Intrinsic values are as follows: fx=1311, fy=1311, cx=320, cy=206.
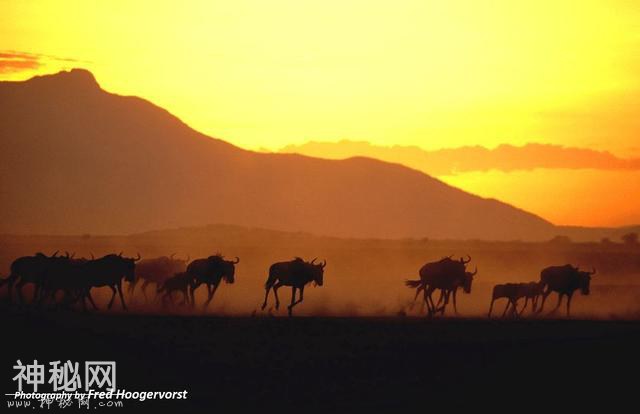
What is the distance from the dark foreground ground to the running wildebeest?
4.16m

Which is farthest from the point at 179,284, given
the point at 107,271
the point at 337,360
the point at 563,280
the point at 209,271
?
the point at 337,360

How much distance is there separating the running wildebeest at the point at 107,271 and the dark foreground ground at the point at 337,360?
13.7 feet

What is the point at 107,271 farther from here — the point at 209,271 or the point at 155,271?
the point at 155,271

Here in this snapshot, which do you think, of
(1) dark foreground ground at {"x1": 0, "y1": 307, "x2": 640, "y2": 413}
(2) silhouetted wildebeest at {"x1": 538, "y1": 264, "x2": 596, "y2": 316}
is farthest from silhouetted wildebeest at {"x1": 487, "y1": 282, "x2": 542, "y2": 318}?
(1) dark foreground ground at {"x1": 0, "y1": 307, "x2": 640, "y2": 413}

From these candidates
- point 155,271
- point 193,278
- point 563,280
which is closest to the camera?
point 193,278

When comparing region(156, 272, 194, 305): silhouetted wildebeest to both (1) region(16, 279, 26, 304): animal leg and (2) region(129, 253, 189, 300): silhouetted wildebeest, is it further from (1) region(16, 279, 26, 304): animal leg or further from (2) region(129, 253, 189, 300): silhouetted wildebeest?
(1) region(16, 279, 26, 304): animal leg

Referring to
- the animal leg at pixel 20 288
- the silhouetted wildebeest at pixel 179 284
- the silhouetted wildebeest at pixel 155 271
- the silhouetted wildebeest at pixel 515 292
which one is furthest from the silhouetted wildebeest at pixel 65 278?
the silhouetted wildebeest at pixel 515 292

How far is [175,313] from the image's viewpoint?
41.8 m

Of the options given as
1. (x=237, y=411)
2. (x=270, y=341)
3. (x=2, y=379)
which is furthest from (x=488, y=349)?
(x=2, y=379)

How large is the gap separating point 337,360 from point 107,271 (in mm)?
14831

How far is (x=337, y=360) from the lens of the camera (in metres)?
28.5

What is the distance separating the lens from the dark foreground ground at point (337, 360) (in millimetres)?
24734

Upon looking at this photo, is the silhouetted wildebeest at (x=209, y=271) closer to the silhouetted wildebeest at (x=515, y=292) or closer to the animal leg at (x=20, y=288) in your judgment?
the animal leg at (x=20, y=288)

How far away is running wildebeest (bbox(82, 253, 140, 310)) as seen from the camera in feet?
134
